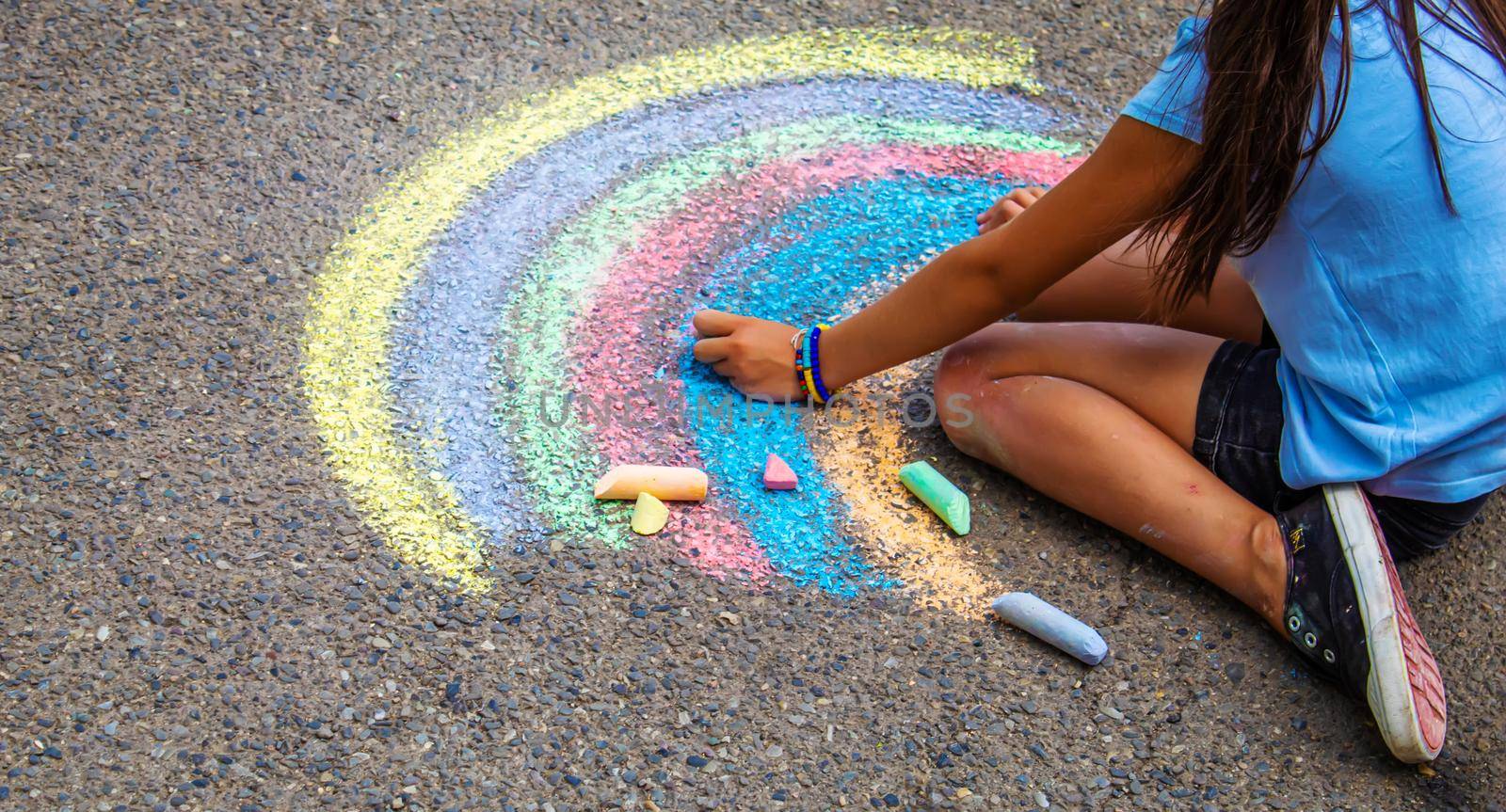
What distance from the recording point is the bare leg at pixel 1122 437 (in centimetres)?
172

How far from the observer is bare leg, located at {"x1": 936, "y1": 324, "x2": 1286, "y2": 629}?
172 cm

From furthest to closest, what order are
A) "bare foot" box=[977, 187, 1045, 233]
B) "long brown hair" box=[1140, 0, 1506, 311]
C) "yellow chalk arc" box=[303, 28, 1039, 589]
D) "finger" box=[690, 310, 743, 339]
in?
"bare foot" box=[977, 187, 1045, 233] → "finger" box=[690, 310, 743, 339] → "yellow chalk arc" box=[303, 28, 1039, 589] → "long brown hair" box=[1140, 0, 1506, 311]

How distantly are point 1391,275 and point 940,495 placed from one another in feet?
2.26

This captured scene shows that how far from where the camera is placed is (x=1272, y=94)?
4.55 ft

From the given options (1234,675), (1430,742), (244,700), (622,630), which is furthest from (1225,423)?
(244,700)

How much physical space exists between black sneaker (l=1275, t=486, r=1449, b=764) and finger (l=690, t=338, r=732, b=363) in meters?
0.87

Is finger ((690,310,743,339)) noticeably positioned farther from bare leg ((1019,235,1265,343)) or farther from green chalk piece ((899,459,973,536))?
bare leg ((1019,235,1265,343))

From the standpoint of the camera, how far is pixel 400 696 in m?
1.55

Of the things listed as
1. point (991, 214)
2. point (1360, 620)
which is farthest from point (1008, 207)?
point (1360, 620)

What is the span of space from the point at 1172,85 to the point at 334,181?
1.52 meters

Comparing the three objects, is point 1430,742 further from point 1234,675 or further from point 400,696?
point 400,696

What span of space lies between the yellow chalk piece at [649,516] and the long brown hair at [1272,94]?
2.72 feet

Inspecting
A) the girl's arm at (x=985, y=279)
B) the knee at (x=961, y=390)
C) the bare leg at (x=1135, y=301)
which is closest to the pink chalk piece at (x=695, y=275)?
the girl's arm at (x=985, y=279)

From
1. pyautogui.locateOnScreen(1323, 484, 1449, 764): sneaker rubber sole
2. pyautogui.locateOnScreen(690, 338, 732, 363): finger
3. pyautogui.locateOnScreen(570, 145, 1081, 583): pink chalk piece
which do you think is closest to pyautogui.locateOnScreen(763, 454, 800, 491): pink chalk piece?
Answer: pyautogui.locateOnScreen(570, 145, 1081, 583): pink chalk piece
